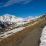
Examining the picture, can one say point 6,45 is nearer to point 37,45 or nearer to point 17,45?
point 17,45

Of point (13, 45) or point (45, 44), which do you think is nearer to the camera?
point (45, 44)

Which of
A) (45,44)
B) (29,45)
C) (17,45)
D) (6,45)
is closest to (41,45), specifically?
(45,44)

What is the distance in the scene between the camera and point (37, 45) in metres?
15.4

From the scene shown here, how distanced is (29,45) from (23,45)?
2.52ft

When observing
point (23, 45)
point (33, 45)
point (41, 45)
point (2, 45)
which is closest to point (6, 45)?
point (2, 45)

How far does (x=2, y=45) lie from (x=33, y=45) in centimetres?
411

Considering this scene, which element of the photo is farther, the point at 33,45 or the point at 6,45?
the point at 6,45

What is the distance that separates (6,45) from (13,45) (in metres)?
0.97

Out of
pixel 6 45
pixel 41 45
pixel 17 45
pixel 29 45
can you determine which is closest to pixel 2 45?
pixel 6 45

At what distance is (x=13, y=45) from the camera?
53.6 feet

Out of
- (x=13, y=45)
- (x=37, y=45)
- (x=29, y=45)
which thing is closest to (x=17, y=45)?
(x=13, y=45)

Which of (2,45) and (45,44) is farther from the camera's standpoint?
(2,45)

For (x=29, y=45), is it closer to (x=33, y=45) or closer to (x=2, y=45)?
(x=33, y=45)

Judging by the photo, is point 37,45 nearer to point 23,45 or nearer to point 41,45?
point 41,45
